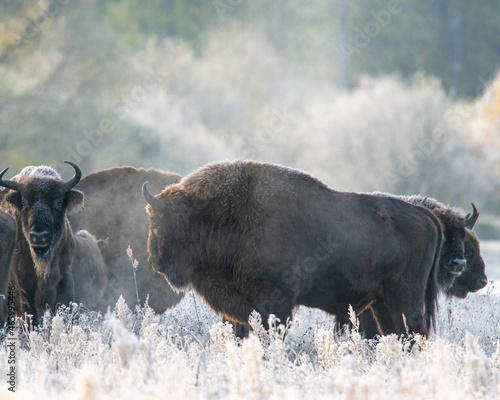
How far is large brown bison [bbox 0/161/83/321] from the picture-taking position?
732 cm

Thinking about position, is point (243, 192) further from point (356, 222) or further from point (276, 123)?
point (276, 123)

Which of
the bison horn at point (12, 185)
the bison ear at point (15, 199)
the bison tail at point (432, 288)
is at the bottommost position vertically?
the bison tail at point (432, 288)

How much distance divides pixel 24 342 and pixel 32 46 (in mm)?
22940

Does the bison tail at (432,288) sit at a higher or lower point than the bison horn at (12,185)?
lower

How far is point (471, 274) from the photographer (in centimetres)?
885

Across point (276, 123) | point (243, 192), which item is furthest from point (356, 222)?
point (276, 123)

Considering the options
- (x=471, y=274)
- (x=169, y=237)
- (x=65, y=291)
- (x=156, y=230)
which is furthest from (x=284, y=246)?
(x=471, y=274)

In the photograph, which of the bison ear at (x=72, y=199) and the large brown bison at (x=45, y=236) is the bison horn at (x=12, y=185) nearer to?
the large brown bison at (x=45, y=236)

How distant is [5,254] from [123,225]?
8.48 feet

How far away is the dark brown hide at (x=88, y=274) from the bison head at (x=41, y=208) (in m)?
0.53

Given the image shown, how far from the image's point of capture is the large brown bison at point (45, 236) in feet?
24.0

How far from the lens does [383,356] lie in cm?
573

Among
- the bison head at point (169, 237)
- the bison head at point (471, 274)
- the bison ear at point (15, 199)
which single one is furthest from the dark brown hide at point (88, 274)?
the bison head at point (471, 274)

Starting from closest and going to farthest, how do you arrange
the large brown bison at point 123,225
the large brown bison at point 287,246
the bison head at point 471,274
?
1. the large brown bison at point 287,246
2. the bison head at point 471,274
3. the large brown bison at point 123,225
